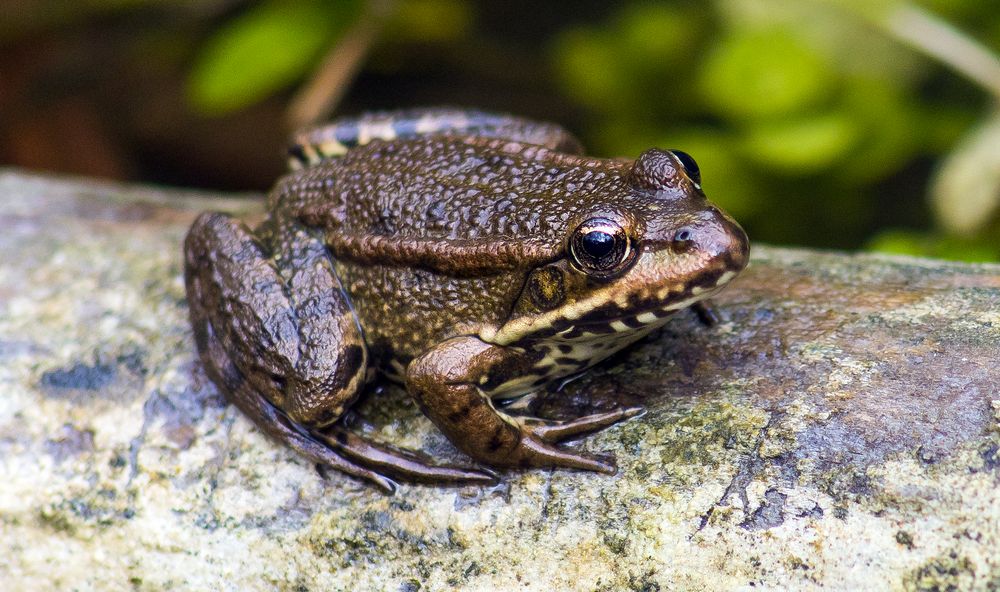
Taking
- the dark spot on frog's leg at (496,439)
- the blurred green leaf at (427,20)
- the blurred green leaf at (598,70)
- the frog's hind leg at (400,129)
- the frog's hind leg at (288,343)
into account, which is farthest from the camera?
the blurred green leaf at (427,20)

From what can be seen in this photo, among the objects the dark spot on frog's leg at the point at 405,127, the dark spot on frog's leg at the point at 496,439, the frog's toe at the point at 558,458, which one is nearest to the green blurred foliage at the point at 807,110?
the dark spot on frog's leg at the point at 405,127

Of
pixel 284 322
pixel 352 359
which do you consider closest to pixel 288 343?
pixel 284 322

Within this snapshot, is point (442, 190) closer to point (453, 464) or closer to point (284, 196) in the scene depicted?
point (284, 196)

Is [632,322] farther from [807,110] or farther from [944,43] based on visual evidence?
[944,43]

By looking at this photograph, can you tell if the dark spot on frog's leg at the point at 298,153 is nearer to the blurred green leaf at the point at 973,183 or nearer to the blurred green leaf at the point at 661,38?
the blurred green leaf at the point at 661,38

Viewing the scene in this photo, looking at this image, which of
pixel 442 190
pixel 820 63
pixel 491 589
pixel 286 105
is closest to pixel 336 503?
pixel 491 589
